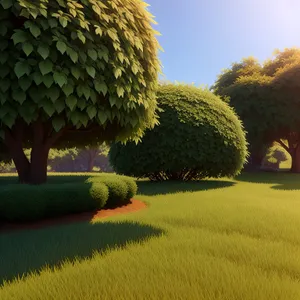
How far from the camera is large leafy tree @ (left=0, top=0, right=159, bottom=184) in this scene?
6543 mm

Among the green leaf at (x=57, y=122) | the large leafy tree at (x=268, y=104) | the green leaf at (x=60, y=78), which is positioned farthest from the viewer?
the large leafy tree at (x=268, y=104)

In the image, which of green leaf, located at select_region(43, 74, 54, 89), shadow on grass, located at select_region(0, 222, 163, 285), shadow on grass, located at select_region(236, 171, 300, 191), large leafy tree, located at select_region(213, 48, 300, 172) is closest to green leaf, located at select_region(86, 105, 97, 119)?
green leaf, located at select_region(43, 74, 54, 89)

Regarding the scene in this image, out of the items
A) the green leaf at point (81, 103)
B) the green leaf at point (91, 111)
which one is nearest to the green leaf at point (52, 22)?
the green leaf at point (81, 103)

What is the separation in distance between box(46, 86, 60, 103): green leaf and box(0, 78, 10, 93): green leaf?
894 mm

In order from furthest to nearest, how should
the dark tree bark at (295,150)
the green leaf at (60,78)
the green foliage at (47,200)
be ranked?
1. the dark tree bark at (295,150)
2. the green foliage at (47,200)
3. the green leaf at (60,78)

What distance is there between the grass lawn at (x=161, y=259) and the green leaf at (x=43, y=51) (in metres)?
3.59

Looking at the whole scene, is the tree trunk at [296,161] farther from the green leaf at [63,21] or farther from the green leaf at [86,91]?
the green leaf at [63,21]

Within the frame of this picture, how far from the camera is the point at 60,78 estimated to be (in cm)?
655

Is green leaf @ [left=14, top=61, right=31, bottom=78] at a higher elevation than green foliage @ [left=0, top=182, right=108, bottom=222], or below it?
higher

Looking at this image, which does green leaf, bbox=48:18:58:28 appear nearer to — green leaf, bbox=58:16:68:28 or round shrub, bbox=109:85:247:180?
green leaf, bbox=58:16:68:28

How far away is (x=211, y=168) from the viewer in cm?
1538

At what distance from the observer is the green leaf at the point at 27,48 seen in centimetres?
629

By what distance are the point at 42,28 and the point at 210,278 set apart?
6.02 meters

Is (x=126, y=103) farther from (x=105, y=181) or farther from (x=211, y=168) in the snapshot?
(x=211, y=168)
